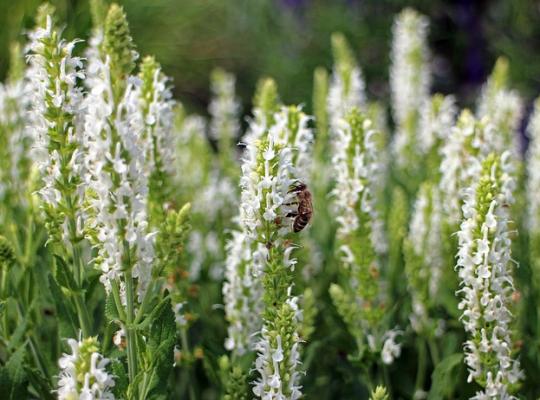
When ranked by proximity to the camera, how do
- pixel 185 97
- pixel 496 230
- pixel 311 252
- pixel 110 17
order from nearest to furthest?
1. pixel 110 17
2. pixel 496 230
3. pixel 311 252
4. pixel 185 97

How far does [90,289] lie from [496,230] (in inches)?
51.4

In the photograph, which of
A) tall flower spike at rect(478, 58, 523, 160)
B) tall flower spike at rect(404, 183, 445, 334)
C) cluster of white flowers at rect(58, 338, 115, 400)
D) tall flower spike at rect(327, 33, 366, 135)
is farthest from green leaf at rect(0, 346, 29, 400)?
tall flower spike at rect(478, 58, 523, 160)

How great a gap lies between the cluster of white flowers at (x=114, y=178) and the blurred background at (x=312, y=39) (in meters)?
7.80

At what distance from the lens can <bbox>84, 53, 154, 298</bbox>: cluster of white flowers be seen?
192 cm

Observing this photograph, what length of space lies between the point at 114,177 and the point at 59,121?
36 cm

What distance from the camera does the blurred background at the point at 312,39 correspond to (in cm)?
1005

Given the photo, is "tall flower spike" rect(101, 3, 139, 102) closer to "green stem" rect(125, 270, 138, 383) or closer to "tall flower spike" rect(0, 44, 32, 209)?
"green stem" rect(125, 270, 138, 383)

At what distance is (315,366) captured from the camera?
3305mm

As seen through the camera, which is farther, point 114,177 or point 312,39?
point 312,39

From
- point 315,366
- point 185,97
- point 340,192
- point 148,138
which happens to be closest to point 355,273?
point 340,192

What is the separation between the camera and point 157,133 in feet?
8.98

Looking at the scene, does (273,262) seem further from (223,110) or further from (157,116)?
(223,110)

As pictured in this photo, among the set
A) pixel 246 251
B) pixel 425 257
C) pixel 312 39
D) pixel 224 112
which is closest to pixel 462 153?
pixel 425 257

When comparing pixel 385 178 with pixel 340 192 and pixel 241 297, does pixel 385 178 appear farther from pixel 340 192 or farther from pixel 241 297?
pixel 241 297
